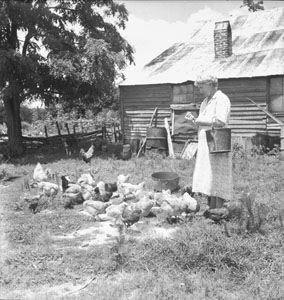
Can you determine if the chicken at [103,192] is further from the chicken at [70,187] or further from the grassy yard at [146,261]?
the grassy yard at [146,261]

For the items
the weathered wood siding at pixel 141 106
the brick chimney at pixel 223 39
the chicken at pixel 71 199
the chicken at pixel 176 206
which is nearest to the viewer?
the chicken at pixel 176 206

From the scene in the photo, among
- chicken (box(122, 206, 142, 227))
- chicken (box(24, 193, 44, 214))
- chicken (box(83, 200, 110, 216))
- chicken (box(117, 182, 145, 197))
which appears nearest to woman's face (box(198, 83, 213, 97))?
chicken (box(122, 206, 142, 227))

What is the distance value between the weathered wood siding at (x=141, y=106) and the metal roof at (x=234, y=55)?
0.42m

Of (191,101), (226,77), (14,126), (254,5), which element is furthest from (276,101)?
(254,5)

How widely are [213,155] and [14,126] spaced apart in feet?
34.2

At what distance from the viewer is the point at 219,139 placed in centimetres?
493

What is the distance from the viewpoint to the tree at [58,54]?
10961mm

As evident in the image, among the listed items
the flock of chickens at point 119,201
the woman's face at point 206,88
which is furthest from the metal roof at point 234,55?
the flock of chickens at point 119,201

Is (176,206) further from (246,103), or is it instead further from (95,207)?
(246,103)

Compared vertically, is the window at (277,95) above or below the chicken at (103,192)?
above

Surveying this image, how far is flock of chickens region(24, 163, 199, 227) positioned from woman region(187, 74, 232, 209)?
357 millimetres

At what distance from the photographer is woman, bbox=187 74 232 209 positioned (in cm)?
496

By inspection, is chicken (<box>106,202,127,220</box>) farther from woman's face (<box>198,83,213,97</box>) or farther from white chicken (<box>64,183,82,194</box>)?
woman's face (<box>198,83,213,97</box>)

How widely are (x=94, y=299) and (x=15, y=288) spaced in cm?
84
